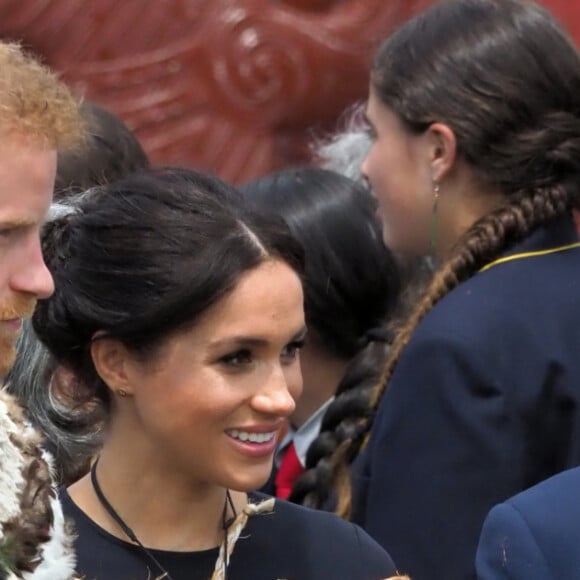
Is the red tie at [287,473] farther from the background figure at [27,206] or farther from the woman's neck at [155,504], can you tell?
the background figure at [27,206]

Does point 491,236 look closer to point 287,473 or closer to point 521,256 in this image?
point 521,256

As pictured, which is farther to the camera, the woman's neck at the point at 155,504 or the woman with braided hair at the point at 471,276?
the woman with braided hair at the point at 471,276

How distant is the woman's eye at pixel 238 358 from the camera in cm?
180

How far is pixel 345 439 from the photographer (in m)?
2.51

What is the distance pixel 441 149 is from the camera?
232 centimetres

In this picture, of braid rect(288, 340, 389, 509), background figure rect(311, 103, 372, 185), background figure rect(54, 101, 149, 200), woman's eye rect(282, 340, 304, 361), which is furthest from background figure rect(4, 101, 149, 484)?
background figure rect(311, 103, 372, 185)

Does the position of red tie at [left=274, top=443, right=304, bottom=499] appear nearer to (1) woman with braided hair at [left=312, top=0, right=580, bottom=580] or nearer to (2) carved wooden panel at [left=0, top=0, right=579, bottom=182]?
(1) woman with braided hair at [left=312, top=0, right=580, bottom=580]

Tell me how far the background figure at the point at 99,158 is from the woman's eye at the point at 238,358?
0.56 m

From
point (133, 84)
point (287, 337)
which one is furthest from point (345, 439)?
point (133, 84)

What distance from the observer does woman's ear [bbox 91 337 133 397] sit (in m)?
1.85

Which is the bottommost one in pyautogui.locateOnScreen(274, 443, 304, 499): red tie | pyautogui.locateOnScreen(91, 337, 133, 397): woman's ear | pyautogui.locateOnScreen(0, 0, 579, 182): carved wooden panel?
pyautogui.locateOnScreen(274, 443, 304, 499): red tie

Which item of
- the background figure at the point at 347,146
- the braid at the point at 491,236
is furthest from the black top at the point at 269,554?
the background figure at the point at 347,146

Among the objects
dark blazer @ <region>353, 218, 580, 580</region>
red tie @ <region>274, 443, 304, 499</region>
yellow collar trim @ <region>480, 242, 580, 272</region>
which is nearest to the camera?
dark blazer @ <region>353, 218, 580, 580</region>

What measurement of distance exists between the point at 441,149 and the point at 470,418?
1.45 feet
